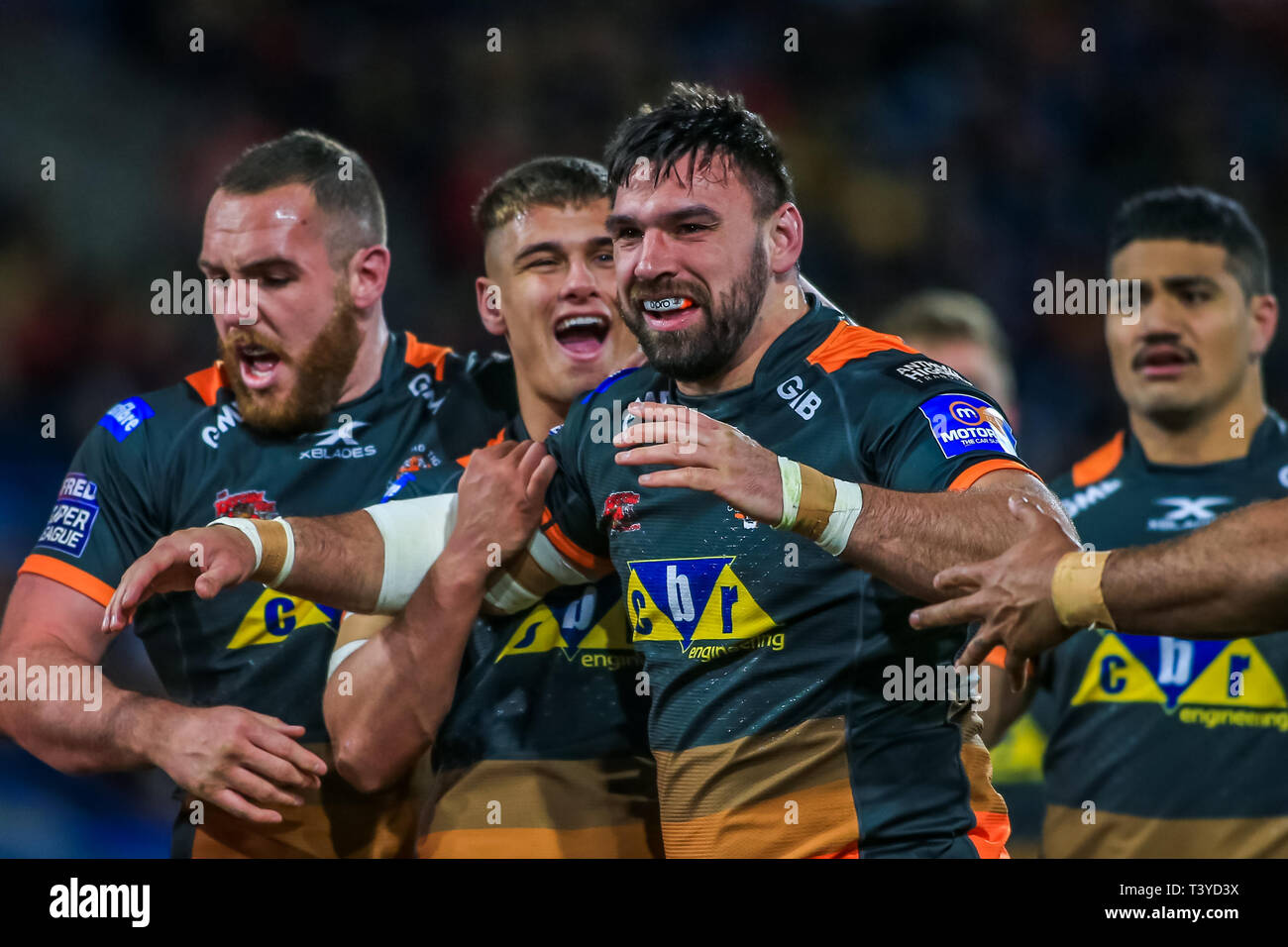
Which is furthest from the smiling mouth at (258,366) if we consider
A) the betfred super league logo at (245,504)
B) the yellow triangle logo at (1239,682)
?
the yellow triangle logo at (1239,682)

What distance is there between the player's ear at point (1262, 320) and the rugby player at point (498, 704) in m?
2.62

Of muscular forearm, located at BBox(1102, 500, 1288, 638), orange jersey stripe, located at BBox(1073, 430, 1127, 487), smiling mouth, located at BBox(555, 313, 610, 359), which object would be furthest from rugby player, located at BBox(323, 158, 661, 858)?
orange jersey stripe, located at BBox(1073, 430, 1127, 487)

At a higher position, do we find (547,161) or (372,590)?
(547,161)

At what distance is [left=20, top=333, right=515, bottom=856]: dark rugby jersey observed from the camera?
431 cm

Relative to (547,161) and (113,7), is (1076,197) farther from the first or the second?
(113,7)

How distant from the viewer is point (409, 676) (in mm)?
3855

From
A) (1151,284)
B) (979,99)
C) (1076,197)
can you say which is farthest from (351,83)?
(1151,284)

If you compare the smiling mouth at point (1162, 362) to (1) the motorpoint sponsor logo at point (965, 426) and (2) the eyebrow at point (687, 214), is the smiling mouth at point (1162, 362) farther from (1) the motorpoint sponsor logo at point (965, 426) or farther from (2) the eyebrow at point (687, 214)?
(2) the eyebrow at point (687, 214)

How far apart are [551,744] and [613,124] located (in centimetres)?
525

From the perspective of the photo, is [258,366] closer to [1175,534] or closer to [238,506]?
[238,506]

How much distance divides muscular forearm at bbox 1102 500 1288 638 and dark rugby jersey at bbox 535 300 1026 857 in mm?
386

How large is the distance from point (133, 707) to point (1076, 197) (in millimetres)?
6498

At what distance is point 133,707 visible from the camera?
13.4 feet
